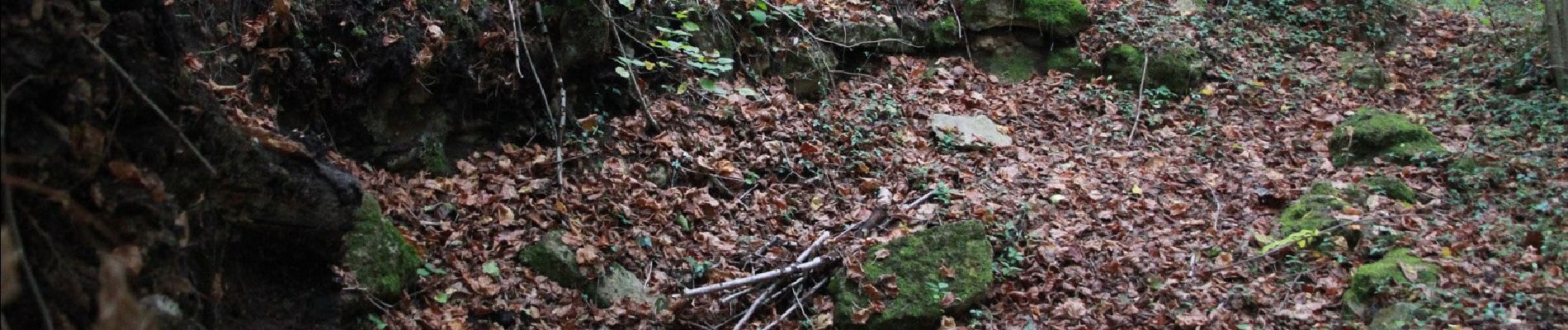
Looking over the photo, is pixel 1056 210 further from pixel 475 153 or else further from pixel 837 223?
pixel 475 153

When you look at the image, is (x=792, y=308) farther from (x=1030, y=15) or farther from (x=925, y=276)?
(x=1030, y=15)

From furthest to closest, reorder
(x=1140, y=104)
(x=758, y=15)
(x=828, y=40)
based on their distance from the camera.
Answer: (x=1140, y=104) < (x=828, y=40) < (x=758, y=15)

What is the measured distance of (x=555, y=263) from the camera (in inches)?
194

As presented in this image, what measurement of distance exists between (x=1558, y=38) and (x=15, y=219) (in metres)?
Answer: 10.5

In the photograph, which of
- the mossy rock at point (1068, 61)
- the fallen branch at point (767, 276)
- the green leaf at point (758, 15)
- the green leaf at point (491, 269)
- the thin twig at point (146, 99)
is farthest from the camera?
the mossy rock at point (1068, 61)

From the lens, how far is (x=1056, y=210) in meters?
6.29

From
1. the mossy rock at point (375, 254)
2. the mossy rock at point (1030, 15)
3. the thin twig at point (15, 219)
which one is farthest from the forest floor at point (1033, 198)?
the thin twig at point (15, 219)

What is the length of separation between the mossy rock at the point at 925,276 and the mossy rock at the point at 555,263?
4.65ft

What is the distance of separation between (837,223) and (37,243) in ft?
14.9

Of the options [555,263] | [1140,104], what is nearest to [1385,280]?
[1140,104]

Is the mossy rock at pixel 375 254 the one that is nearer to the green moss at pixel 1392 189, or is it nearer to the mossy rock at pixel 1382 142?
the green moss at pixel 1392 189

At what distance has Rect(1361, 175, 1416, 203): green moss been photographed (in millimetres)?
6312

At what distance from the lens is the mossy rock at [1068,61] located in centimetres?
897

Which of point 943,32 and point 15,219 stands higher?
point 15,219
